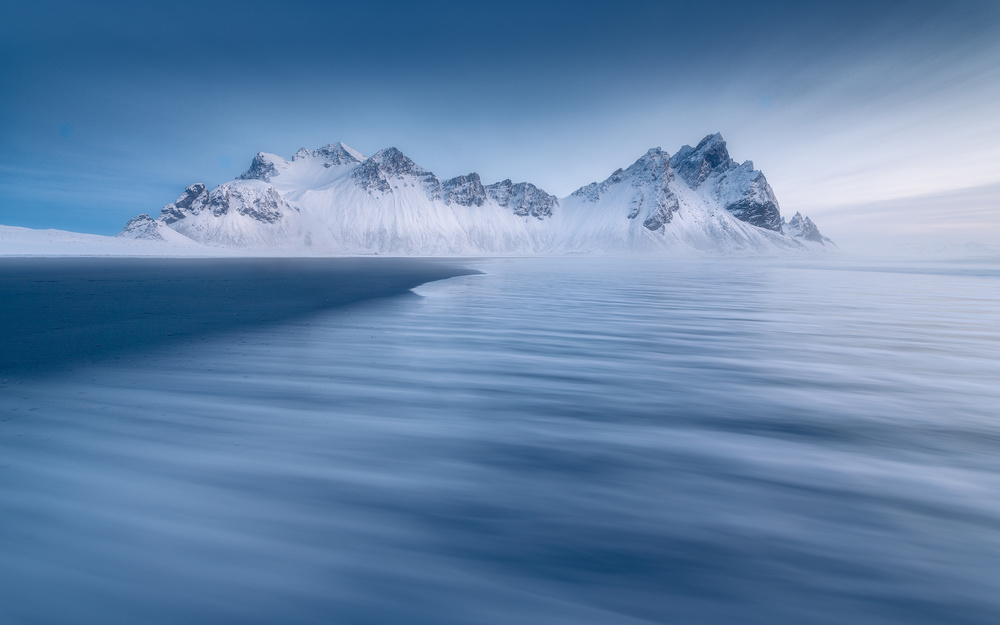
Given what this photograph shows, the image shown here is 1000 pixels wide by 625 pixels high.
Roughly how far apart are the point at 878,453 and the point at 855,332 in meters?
8.30

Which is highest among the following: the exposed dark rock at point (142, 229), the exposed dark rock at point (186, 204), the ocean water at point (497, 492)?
the exposed dark rock at point (186, 204)

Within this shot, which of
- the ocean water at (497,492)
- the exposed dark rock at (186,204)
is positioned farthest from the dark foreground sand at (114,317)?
the exposed dark rock at (186,204)

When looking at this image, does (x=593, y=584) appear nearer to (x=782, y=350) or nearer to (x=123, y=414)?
(x=123, y=414)

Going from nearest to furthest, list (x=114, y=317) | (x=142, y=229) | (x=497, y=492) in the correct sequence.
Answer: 1. (x=497, y=492)
2. (x=114, y=317)
3. (x=142, y=229)

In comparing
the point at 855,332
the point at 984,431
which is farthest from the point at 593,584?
the point at 855,332

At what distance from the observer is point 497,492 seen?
3.66 meters

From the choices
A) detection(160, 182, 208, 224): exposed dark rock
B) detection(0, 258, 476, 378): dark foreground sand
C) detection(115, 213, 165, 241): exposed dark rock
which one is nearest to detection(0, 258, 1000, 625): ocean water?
detection(0, 258, 476, 378): dark foreground sand

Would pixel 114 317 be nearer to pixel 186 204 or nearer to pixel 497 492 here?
pixel 497 492

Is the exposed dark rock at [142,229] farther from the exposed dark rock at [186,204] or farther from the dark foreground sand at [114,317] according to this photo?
the dark foreground sand at [114,317]

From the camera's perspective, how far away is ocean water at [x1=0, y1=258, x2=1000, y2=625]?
254 cm

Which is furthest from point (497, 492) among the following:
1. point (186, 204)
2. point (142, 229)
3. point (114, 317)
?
point (186, 204)

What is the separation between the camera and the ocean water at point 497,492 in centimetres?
254

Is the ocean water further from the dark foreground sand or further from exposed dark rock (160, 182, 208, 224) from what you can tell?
exposed dark rock (160, 182, 208, 224)

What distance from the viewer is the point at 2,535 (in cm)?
291
